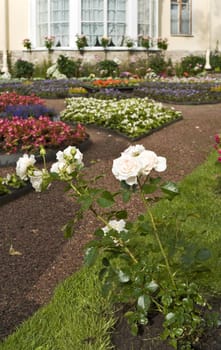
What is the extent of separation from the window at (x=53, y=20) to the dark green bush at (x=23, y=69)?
4.90 ft

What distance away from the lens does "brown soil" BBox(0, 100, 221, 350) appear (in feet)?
12.2

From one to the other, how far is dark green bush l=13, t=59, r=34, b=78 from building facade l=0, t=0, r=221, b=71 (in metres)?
0.78

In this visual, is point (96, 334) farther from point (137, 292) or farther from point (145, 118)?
point (145, 118)

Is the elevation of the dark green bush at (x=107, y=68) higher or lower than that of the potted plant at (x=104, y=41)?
lower

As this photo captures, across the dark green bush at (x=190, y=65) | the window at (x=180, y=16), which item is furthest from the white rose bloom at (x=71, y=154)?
the window at (x=180, y=16)

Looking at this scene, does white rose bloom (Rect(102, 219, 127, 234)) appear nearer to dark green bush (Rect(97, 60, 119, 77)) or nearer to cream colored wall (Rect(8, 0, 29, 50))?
dark green bush (Rect(97, 60, 119, 77))

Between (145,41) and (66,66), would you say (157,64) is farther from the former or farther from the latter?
(66,66)

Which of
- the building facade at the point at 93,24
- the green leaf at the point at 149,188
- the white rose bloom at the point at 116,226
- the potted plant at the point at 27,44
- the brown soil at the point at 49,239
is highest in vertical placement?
the building facade at the point at 93,24

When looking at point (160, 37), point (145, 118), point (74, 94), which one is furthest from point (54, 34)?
point (145, 118)

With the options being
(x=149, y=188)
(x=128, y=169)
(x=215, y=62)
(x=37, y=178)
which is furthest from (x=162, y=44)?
(x=128, y=169)

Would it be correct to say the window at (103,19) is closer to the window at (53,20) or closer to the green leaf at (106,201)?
the window at (53,20)

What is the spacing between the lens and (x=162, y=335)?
112 inches

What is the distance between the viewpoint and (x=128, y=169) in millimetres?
2574

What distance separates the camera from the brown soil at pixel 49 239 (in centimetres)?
372
